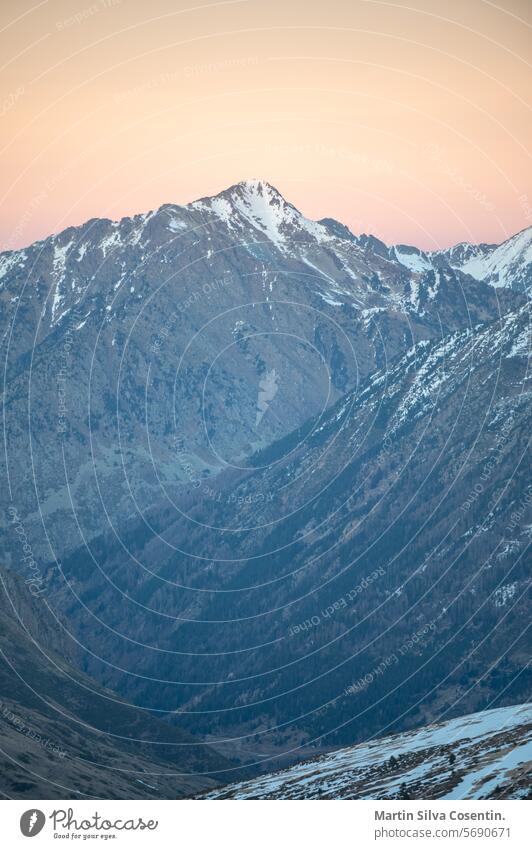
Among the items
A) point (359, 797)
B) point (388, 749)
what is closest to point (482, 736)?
point (388, 749)
